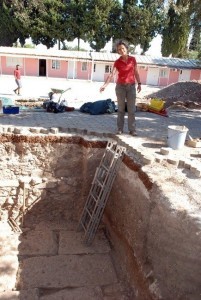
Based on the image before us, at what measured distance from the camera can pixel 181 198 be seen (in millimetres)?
3336

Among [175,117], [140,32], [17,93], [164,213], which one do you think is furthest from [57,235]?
[140,32]

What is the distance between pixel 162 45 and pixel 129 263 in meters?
30.5

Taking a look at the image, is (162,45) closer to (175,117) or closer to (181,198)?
(175,117)

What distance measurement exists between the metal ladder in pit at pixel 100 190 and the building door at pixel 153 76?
22859mm

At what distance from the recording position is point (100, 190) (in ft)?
16.5

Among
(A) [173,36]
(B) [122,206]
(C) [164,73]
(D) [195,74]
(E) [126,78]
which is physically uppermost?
(A) [173,36]

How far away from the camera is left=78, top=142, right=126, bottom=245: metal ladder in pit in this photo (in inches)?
190

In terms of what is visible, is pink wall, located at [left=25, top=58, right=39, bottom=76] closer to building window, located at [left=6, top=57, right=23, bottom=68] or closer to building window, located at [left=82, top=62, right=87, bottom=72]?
building window, located at [left=6, top=57, right=23, bottom=68]

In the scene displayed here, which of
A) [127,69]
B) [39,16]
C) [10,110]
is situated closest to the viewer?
[127,69]

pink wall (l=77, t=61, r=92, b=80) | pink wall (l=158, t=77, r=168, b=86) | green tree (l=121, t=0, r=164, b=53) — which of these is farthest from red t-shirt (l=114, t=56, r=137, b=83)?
green tree (l=121, t=0, r=164, b=53)

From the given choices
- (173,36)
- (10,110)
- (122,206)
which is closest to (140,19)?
(173,36)

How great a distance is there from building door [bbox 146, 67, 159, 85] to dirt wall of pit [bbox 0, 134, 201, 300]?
22768 mm

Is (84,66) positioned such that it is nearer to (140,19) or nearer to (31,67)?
(31,67)

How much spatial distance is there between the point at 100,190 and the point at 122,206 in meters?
0.50
